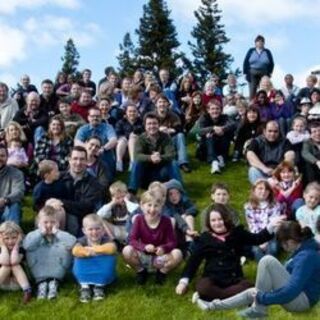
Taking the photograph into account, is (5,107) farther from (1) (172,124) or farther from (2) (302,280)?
(2) (302,280)

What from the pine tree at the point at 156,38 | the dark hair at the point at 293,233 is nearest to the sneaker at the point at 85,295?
the dark hair at the point at 293,233

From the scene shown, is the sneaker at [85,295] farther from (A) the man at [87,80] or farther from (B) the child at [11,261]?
(A) the man at [87,80]

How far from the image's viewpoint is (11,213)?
416 inches

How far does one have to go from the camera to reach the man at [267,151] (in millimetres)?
13023

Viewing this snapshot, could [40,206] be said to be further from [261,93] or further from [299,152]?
[261,93]

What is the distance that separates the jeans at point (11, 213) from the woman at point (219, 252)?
9.47ft

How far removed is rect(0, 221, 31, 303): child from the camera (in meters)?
9.14

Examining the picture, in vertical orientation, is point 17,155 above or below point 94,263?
above

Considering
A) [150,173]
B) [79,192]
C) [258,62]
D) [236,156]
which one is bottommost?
[79,192]

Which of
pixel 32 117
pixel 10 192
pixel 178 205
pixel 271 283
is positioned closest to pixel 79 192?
pixel 10 192

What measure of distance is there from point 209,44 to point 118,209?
162 ft

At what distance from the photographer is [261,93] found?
55.9 feet

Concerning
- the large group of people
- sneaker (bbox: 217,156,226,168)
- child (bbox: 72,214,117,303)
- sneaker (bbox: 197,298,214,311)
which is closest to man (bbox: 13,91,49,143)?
the large group of people

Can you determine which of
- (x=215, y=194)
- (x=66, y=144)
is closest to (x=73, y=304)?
(x=215, y=194)
